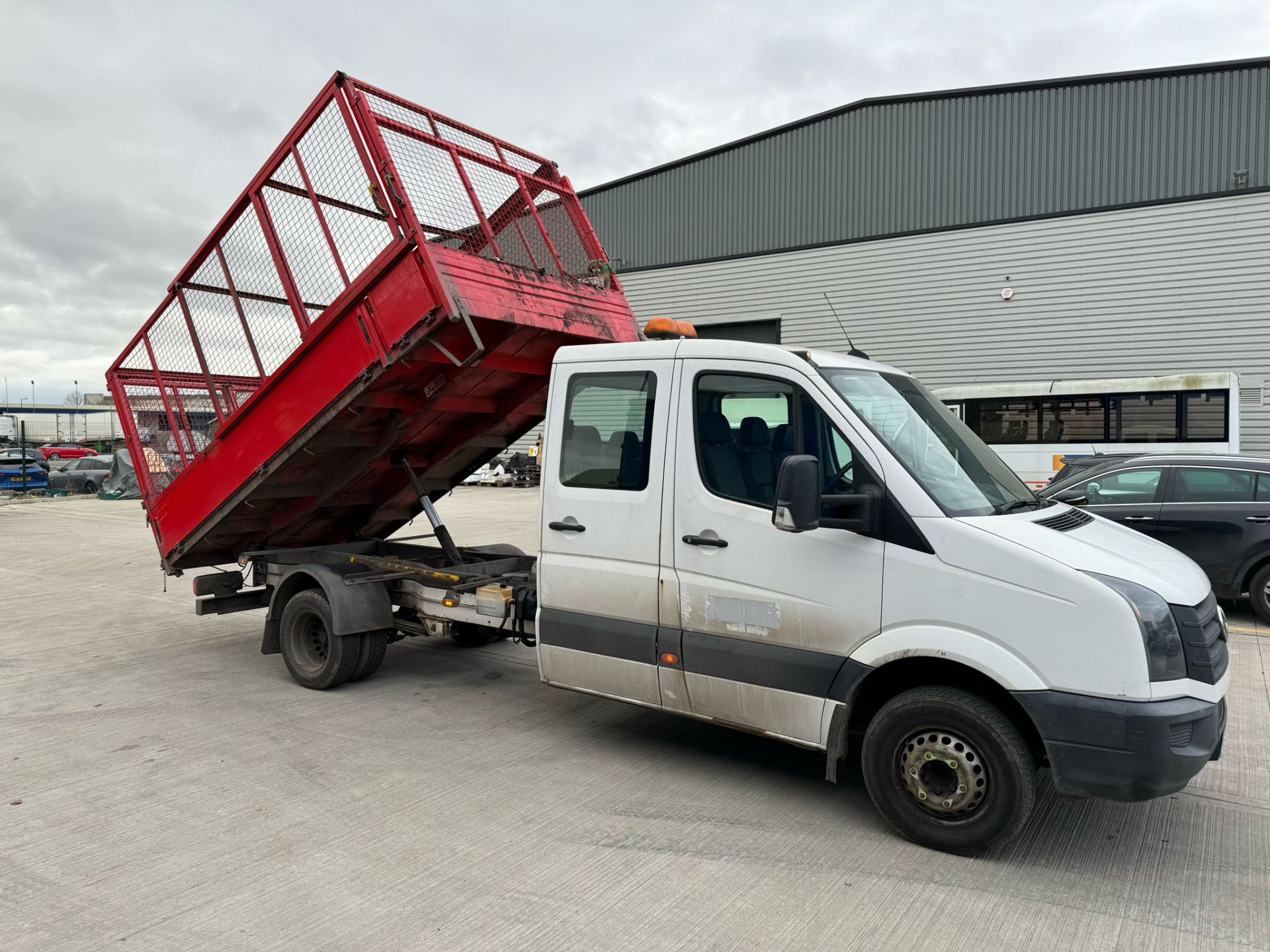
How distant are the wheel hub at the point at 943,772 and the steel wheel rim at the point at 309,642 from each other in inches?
170

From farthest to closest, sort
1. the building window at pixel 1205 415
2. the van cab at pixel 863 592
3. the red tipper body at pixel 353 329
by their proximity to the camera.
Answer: the building window at pixel 1205 415 → the red tipper body at pixel 353 329 → the van cab at pixel 863 592

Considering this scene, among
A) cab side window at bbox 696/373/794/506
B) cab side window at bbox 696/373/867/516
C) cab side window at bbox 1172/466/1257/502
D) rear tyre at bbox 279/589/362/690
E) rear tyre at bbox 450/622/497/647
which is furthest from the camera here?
cab side window at bbox 1172/466/1257/502

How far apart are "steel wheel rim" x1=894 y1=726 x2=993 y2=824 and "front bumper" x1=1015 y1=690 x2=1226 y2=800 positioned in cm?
30

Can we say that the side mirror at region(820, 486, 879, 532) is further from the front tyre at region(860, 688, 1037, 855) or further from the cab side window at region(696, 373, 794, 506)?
the front tyre at region(860, 688, 1037, 855)

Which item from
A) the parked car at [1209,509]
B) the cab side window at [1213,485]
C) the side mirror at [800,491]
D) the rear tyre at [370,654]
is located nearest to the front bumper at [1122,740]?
the side mirror at [800,491]

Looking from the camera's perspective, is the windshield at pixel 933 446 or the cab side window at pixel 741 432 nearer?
the windshield at pixel 933 446

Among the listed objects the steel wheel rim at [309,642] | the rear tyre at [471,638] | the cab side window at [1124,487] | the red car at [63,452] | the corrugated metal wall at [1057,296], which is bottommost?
the rear tyre at [471,638]

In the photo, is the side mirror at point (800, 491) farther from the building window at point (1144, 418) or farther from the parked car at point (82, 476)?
the parked car at point (82, 476)

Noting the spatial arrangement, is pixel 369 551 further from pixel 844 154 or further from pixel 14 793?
pixel 844 154

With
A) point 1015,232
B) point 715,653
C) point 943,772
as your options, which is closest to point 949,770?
point 943,772

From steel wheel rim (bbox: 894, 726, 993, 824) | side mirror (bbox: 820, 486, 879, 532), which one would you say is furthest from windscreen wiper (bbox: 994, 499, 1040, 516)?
steel wheel rim (bbox: 894, 726, 993, 824)

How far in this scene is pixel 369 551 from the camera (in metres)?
7.44

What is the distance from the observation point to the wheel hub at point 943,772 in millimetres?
3666

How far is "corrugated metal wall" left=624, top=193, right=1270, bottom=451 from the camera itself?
62.1 feet
